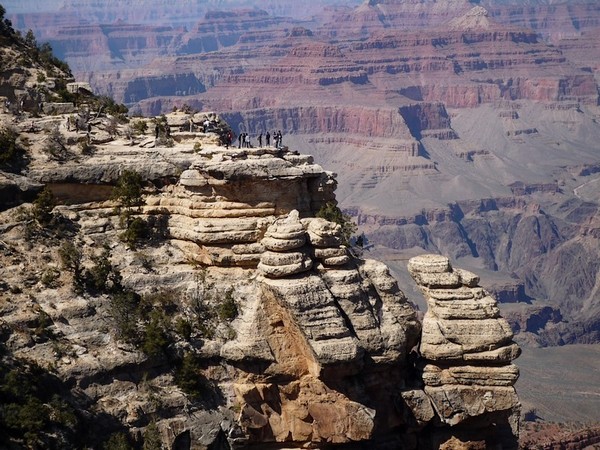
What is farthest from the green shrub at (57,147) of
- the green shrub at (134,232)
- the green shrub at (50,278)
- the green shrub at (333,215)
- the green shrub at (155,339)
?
the green shrub at (333,215)

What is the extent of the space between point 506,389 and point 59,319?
14.3m

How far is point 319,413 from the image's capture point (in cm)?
3678

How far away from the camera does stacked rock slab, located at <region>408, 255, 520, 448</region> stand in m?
38.8

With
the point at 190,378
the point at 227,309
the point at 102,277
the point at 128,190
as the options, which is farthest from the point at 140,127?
the point at 190,378

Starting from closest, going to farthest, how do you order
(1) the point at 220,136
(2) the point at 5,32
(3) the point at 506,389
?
(3) the point at 506,389, (1) the point at 220,136, (2) the point at 5,32

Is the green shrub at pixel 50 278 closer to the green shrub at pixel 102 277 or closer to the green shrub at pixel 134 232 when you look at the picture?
the green shrub at pixel 102 277

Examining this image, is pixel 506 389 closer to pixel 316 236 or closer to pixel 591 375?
pixel 316 236

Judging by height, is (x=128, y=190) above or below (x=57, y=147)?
below

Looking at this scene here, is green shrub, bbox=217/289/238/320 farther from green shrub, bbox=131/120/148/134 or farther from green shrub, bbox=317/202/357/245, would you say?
green shrub, bbox=131/120/148/134

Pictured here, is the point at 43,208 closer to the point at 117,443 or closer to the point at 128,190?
the point at 128,190

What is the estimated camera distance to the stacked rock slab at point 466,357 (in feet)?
127

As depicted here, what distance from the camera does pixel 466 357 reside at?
1528 inches

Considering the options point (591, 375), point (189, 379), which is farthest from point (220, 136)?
point (591, 375)

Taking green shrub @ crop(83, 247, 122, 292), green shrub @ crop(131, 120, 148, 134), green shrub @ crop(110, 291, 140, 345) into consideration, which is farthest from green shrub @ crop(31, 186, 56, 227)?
green shrub @ crop(131, 120, 148, 134)
